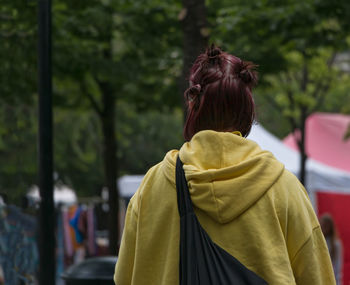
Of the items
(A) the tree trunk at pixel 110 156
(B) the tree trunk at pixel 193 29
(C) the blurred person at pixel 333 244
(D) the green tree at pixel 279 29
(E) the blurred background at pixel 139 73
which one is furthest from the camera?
(A) the tree trunk at pixel 110 156

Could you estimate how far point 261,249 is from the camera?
2.02 m

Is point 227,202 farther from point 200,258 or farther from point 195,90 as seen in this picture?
point 195,90

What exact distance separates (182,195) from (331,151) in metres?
13.8

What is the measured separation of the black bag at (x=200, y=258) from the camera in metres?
2.01

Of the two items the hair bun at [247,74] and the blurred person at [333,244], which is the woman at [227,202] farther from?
the blurred person at [333,244]

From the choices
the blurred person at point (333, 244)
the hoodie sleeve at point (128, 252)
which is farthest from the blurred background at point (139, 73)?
the hoodie sleeve at point (128, 252)

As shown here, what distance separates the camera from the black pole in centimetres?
515

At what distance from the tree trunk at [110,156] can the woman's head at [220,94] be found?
10.4 metres

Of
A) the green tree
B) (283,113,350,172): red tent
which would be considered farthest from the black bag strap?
(283,113,350,172): red tent

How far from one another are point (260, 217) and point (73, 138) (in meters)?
17.3

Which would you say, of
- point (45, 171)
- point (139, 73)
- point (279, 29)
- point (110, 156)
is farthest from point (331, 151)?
point (45, 171)

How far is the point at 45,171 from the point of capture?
16.9 ft

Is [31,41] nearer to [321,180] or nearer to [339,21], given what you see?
[339,21]

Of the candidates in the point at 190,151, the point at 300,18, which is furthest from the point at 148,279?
the point at 300,18
